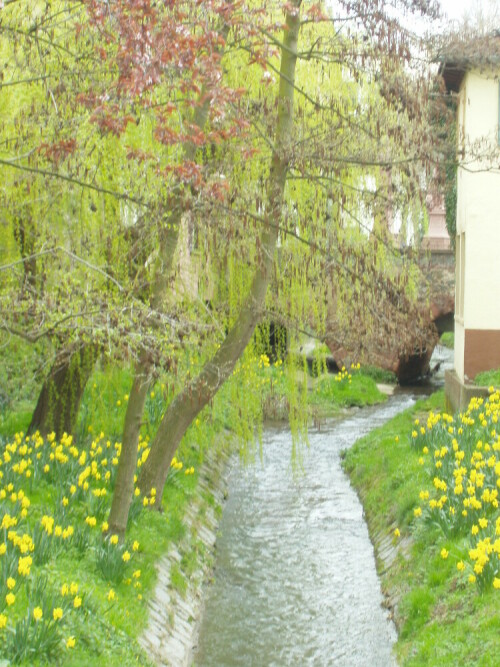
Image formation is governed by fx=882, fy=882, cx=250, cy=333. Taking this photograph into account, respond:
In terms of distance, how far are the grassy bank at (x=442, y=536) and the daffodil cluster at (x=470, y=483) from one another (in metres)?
0.01

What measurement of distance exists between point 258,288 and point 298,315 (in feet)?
2.84

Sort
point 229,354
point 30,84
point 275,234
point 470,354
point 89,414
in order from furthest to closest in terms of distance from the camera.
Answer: point 470,354 → point 89,414 → point 229,354 → point 275,234 → point 30,84

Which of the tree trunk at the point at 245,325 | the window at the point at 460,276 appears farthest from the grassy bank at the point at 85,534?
the window at the point at 460,276

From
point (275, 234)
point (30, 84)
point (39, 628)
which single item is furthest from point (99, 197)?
point (39, 628)

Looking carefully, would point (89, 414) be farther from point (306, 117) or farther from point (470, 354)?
point (470, 354)

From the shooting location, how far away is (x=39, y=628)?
18.1ft

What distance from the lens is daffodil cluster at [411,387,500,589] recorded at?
7199mm

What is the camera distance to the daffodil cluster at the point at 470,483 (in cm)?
720

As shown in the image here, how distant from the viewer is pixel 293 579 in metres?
9.93

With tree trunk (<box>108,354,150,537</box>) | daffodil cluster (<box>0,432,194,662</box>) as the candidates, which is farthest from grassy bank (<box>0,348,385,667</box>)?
tree trunk (<box>108,354,150,537</box>)

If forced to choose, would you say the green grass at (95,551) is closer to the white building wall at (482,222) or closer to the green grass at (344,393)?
the white building wall at (482,222)

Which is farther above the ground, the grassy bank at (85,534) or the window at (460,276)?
the window at (460,276)

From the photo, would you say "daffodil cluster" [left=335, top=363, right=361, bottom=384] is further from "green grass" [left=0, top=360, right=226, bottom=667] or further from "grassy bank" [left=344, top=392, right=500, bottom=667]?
"green grass" [left=0, top=360, right=226, bottom=667]

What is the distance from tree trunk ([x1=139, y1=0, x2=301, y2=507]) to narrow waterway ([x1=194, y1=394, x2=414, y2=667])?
5.02 ft
